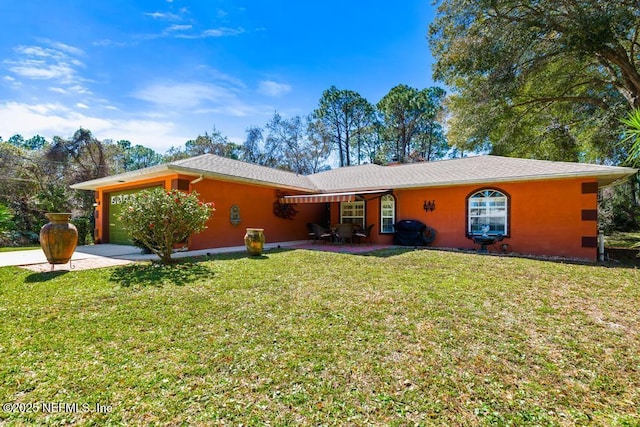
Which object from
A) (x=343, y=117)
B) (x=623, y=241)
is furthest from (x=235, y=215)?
(x=343, y=117)

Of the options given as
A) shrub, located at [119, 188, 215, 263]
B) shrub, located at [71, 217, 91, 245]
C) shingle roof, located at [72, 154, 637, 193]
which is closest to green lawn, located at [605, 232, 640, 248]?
shingle roof, located at [72, 154, 637, 193]

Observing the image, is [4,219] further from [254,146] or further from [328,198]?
[254,146]

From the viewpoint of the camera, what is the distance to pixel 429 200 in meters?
16.6

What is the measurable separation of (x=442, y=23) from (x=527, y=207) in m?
10.8

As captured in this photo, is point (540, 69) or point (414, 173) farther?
point (414, 173)

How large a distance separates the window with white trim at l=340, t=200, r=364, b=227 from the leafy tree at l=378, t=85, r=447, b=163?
21913mm

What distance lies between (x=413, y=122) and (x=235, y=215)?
31599mm

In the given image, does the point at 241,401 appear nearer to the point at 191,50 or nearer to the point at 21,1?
the point at 21,1

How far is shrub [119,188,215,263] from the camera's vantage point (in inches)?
387

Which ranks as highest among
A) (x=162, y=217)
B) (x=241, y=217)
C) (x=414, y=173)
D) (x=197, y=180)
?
(x=414, y=173)

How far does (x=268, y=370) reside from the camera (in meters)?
3.80

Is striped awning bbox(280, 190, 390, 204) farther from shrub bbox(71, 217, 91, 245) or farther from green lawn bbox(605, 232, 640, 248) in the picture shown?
green lawn bbox(605, 232, 640, 248)

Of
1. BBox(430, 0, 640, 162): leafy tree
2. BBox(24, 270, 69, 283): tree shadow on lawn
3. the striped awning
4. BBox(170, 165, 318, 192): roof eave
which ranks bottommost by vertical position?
BBox(24, 270, 69, 283): tree shadow on lawn

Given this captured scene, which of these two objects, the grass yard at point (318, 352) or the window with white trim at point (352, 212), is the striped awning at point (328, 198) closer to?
the window with white trim at point (352, 212)
